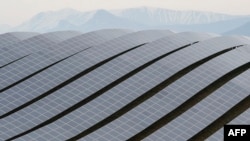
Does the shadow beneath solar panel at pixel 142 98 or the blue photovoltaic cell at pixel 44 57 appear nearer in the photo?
the shadow beneath solar panel at pixel 142 98

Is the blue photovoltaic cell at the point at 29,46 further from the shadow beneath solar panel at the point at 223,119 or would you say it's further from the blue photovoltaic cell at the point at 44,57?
the shadow beneath solar panel at the point at 223,119

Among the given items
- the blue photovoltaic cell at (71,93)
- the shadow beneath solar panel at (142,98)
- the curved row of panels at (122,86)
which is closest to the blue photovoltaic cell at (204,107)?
the curved row of panels at (122,86)

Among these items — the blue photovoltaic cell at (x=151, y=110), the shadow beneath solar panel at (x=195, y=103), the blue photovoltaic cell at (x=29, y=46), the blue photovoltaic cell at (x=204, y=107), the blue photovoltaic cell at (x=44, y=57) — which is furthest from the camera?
the blue photovoltaic cell at (x=29, y=46)

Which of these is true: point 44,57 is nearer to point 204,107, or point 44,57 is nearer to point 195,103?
point 195,103

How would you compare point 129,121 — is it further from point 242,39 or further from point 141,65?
point 242,39

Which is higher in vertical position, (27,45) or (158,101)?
(27,45)

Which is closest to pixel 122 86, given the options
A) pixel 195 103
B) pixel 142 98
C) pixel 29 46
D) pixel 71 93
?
pixel 142 98

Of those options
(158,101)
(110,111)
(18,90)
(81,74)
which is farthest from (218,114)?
(18,90)
